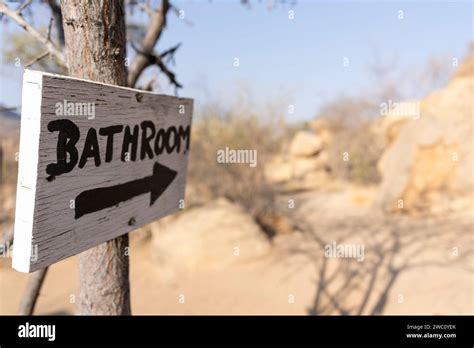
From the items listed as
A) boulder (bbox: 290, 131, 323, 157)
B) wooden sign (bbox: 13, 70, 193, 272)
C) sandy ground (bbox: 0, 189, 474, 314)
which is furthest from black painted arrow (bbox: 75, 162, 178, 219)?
boulder (bbox: 290, 131, 323, 157)

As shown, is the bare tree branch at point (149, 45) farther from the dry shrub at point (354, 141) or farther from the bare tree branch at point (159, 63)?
the dry shrub at point (354, 141)

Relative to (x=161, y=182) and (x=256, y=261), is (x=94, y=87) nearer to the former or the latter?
(x=161, y=182)

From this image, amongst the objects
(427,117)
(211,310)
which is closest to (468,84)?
(427,117)

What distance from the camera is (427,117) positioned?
25.7 feet

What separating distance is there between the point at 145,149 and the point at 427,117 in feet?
26.9

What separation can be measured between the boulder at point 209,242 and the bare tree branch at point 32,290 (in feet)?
11.1

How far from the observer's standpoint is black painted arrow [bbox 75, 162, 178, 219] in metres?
0.99

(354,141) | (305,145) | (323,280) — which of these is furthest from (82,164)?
(305,145)

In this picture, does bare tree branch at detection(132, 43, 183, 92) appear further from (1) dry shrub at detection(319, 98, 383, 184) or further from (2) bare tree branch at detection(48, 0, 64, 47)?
(1) dry shrub at detection(319, 98, 383, 184)

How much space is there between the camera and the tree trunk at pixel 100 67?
113 centimetres

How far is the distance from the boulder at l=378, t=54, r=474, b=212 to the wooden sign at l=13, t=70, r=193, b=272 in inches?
274

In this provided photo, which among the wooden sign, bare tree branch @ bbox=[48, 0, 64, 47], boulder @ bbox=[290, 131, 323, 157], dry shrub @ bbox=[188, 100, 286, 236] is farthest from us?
boulder @ bbox=[290, 131, 323, 157]

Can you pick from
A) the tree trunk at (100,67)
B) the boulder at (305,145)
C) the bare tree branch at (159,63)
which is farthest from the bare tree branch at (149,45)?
the boulder at (305,145)

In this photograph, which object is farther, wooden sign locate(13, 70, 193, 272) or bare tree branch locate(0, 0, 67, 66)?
bare tree branch locate(0, 0, 67, 66)
